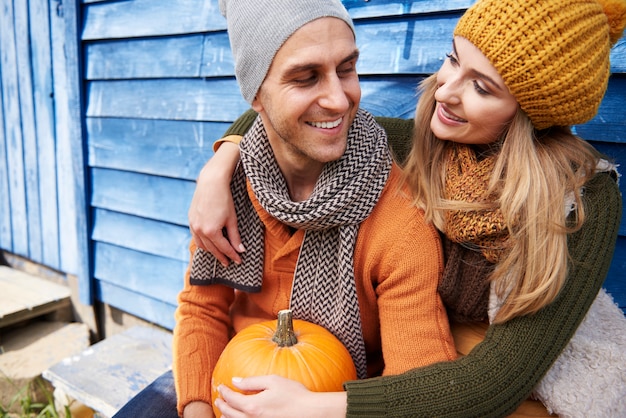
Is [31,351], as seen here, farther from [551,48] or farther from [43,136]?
[551,48]

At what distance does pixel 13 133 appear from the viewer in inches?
161

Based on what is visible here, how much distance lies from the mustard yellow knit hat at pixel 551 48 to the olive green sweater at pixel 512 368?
1.02 feet

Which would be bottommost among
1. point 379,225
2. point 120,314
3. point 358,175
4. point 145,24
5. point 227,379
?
point 120,314

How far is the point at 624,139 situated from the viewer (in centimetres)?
170

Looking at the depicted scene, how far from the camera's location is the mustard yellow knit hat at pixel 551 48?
1.24m

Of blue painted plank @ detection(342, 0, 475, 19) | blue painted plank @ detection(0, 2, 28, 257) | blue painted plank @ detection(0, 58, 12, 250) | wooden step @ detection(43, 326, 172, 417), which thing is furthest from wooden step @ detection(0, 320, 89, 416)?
blue painted plank @ detection(342, 0, 475, 19)

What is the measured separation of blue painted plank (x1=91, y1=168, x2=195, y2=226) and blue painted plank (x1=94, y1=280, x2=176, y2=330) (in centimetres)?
54

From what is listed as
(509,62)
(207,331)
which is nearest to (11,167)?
(207,331)

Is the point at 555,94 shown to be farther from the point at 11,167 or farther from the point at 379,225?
the point at 11,167

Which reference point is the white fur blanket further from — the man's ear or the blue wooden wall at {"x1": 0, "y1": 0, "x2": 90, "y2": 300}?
the blue wooden wall at {"x1": 0, "y1": 0, "x2": 90, "y2": 300}

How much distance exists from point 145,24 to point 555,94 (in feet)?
8.00

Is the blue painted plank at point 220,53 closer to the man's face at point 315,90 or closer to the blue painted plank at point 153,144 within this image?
the blue painted plank at point 153,144

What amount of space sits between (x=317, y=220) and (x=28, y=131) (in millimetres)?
3370

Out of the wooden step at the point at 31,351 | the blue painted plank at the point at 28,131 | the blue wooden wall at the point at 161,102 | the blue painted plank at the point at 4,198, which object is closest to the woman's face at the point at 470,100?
the blue wooden wall at the point at 161,102
